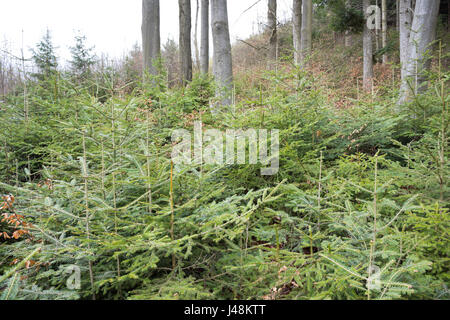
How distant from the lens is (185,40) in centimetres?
816

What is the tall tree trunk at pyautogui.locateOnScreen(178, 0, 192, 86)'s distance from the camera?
793 cm

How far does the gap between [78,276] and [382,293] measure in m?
1.54

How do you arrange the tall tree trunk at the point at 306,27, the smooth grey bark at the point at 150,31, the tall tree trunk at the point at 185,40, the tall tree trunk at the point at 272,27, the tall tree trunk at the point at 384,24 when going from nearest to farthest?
the smooth grey bark at the point at 150,31, the tall tree trunk at the point at 306,27, the tall tree trunk at the point at 185,40, the tall tree trunk at the point at 272,27, the tall tree trunk at the point at 384,24

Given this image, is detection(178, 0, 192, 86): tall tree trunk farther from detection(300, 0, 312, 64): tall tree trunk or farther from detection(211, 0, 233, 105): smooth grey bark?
detection(300, 0, 312, 64): tall tree trunk

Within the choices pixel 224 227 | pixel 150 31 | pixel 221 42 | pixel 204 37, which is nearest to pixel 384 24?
pixel 204 37

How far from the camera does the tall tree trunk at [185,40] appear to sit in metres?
7.93

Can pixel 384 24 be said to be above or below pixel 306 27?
above

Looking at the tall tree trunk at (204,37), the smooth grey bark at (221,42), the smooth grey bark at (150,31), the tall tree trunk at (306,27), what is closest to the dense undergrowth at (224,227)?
the smooth grey bark at (221,42)

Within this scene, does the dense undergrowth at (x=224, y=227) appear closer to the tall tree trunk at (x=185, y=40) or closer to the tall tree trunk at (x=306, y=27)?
the tall tree trunk at (x=306, y=27)

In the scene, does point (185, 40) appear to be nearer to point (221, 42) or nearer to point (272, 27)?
point (272, 27)
